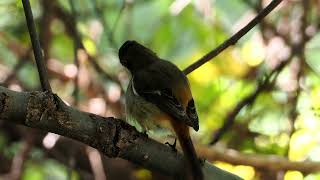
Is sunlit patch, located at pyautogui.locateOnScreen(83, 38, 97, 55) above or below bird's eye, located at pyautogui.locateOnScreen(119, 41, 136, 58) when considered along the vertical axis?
below

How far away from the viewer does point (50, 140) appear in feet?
11.9

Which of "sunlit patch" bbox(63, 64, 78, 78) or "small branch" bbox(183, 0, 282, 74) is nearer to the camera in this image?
"small branch" bbox(183, 0, 282, 74)

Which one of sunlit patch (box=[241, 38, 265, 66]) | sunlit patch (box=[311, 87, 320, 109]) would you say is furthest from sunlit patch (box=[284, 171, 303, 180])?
sunlit patch (box=[241, 38, 265, 66])

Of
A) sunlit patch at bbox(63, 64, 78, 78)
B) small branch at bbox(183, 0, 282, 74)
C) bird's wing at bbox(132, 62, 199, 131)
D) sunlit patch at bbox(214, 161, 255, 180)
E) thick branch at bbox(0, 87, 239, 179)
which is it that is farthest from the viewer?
sunlit patch at bbox(63, 64, 78, 78)

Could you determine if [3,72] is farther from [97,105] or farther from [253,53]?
[253,53]

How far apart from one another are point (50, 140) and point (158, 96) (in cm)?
112

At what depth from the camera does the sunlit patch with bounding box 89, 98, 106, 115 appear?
381cm

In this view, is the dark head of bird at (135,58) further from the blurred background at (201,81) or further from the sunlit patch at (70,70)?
the sunlit patch at (70,70)

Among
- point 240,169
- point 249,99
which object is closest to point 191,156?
point 249,99

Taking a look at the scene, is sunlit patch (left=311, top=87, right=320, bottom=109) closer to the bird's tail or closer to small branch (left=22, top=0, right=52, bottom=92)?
the bird's tail

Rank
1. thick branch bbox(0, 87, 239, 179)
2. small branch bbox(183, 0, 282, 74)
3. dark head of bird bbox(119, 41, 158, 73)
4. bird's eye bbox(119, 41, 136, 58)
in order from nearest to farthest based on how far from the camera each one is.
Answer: thick branch bbox(0, 87, 239, 179) → small branch bbox(183, 0, 282, 74) → bird's eye bbox(119, 41, 136, 58) → dark head of bird bbox(119, 41, 158, 73)

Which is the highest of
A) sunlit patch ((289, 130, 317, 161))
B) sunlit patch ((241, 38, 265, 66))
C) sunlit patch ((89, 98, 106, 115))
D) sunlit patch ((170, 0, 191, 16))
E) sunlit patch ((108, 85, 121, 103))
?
sunlit patch ((170, 0, 191, 16))

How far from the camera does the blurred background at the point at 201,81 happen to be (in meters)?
3.50

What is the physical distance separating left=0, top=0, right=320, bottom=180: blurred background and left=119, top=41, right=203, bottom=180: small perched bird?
32 centimetres
